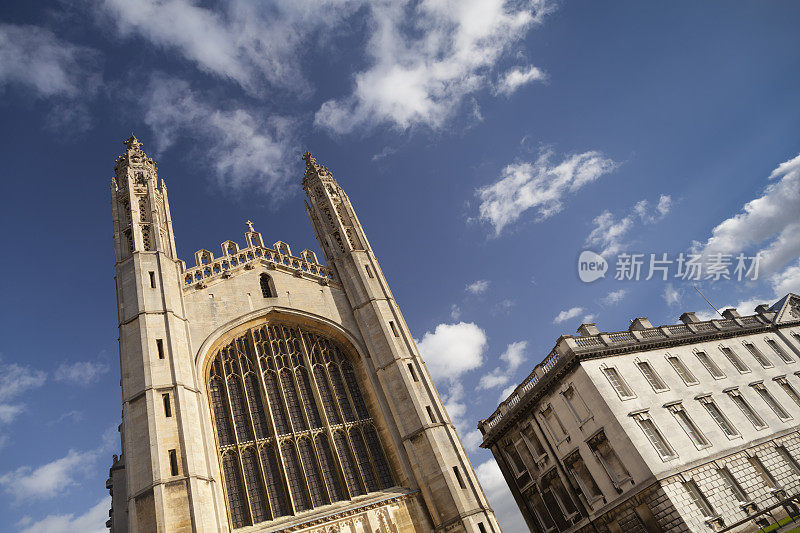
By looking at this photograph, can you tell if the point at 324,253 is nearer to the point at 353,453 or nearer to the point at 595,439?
the point at 353,453

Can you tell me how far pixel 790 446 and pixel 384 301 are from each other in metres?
22.7

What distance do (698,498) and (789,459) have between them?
8.28 m

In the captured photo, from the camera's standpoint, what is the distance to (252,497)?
1812 cm

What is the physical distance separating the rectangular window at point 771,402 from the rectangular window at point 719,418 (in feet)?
15.1

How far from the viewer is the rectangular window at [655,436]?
22.1 metres

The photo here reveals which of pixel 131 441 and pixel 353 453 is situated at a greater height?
pixel 131 441

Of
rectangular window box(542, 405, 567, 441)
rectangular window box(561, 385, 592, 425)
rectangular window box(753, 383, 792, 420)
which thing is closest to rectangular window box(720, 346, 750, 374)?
rectangular window box(753, 383, 792, 420)

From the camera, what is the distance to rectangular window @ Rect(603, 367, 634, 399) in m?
24.0

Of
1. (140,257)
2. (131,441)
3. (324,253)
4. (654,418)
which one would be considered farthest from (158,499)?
(654,418)

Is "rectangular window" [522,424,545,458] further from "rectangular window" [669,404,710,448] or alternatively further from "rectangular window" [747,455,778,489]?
"rectangular window" [747,455,778,489]

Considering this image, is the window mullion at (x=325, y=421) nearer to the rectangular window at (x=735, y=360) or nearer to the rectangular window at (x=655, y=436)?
the rectangular window at (x=655, y=436)

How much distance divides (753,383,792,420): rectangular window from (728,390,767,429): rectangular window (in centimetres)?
184

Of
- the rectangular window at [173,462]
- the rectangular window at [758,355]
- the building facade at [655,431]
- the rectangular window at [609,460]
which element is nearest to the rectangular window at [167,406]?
the rectangular window at [173,462]

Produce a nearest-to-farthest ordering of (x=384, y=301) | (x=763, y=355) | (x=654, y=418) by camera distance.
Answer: (x=654, y=418) → (x=384, y=301) → (x=763, y=355)
